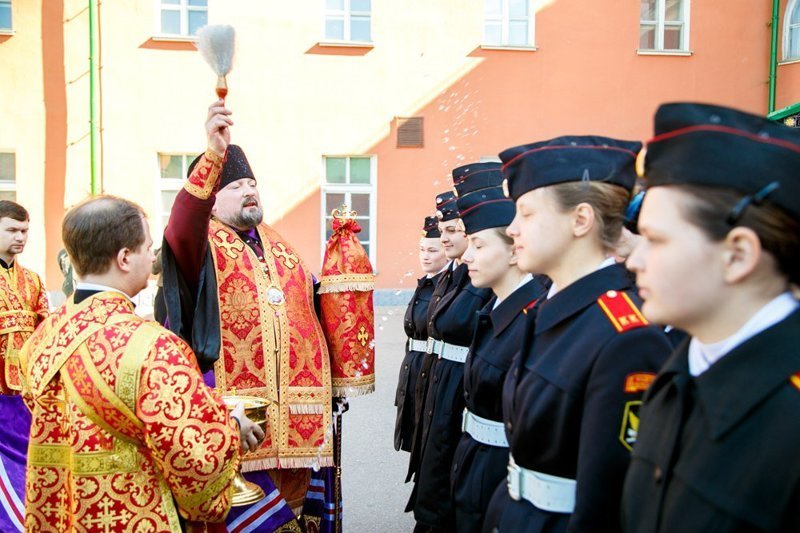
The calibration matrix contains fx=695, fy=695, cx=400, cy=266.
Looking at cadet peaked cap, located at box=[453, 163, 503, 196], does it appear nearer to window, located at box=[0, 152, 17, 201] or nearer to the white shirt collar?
the white shirt collar

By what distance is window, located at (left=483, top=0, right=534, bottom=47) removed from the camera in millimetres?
13445

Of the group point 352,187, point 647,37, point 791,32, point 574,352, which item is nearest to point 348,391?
point 574,352

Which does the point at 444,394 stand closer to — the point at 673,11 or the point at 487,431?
the point at 487,431

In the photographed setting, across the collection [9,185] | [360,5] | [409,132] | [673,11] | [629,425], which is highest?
[673,11]

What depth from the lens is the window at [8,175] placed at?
12.6 metres

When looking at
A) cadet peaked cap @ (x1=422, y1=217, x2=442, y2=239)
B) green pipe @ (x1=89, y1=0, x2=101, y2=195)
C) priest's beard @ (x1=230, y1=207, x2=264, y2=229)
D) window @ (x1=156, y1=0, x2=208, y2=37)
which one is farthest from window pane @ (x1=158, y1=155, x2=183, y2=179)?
priest's beard @ (x1=230, y1=207, x2=264, y2=229)

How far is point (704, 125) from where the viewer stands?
1.40m

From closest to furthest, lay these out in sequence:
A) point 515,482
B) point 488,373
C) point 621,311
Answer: point 621,311 → point 515,482 → point 488,373

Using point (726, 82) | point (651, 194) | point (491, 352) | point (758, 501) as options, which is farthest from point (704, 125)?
point (726, 82)

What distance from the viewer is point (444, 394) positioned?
373cm

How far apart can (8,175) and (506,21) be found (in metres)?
9.72

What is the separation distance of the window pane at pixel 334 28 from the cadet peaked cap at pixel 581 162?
11.8 m

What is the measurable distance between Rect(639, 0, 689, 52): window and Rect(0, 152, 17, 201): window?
12204 mm

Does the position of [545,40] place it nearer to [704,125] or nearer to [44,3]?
[44,3]
